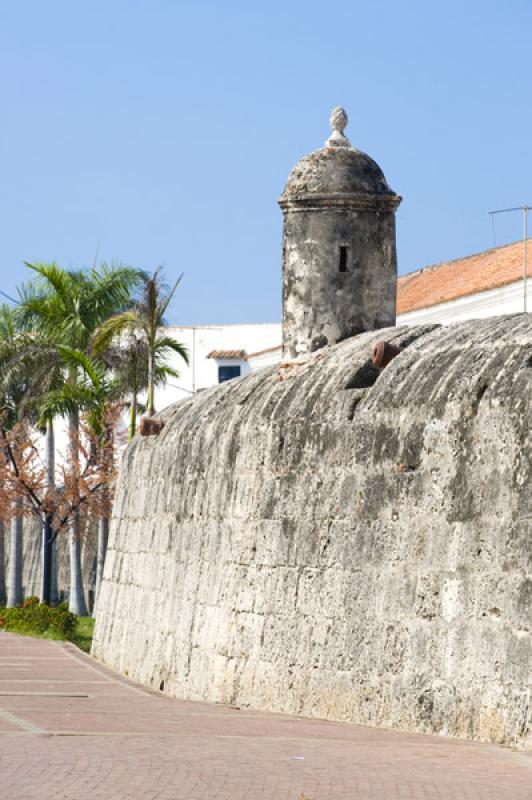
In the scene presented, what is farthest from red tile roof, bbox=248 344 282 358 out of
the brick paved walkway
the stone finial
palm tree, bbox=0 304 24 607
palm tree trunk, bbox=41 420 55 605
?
Result: the brick paved walkway

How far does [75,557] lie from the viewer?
113 ft

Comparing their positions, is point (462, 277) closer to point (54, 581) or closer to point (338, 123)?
point (54, 581)

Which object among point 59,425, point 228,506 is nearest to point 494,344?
point 228,506

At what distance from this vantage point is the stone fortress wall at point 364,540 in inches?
394

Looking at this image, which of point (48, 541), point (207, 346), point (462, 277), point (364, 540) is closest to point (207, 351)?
point (207, 346)

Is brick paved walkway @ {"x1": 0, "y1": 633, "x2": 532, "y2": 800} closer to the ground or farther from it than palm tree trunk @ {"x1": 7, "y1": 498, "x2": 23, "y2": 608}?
closer to the ground

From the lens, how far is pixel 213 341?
5044 centimetres

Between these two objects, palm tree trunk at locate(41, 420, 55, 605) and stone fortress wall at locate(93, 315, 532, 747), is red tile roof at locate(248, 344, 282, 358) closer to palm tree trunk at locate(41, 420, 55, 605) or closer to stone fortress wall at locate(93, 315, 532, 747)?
palm tree trunk at locate(41, 420, 55, 605)

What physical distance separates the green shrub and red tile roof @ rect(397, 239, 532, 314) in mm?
12319

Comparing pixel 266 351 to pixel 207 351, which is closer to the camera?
pixel 266 351

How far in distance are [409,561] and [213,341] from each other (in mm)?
39580

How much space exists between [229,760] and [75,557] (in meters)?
26.4

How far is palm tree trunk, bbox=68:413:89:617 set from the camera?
34.1 m

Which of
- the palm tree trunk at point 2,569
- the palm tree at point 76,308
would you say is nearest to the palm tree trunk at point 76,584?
the palm tree at point 76,308
